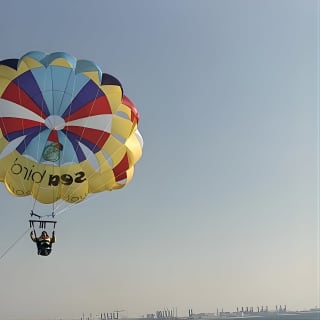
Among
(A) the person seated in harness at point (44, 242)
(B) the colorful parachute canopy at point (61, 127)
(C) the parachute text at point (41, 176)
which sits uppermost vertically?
(B) the colorful parachute canopy at point (61, 127)

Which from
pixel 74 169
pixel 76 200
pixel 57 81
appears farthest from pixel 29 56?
pixel 76 200

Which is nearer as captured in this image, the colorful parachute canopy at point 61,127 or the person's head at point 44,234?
the person's head at point 44,234

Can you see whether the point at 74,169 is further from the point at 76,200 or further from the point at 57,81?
the point at 57,81

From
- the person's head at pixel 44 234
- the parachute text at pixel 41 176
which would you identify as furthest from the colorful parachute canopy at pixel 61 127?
the person's head at pixel 44 234

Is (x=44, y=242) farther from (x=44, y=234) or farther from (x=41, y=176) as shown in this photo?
(x=41, y=176)

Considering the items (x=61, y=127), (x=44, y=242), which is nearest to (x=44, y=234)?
(x=44, y=242)

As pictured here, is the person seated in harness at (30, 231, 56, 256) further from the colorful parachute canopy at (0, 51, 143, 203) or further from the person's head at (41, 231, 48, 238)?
the colorful parachute canopy at (0, 51, 143, 203)

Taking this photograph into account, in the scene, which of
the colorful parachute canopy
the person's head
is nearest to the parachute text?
the colorful parachute canopy

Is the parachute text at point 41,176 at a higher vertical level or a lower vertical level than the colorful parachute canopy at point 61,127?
lower

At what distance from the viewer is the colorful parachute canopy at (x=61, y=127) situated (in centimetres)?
1514

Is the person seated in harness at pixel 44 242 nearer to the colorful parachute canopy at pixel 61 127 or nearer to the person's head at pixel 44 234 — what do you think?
the person's head at pixel 44 234

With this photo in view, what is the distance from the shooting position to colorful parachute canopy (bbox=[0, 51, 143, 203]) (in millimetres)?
15141

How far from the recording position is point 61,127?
1560 centimetres

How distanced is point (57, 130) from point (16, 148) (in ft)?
4.54
